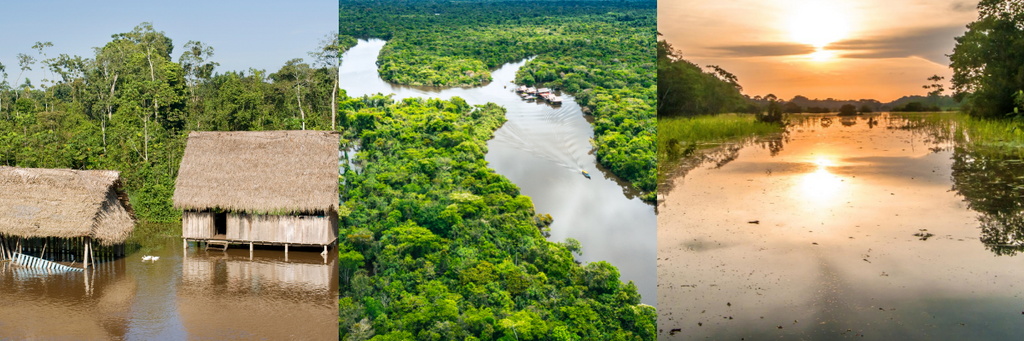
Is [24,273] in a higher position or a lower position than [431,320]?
lower

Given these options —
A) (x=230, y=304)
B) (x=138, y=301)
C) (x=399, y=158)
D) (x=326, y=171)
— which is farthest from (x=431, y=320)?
(x=326, y=171)

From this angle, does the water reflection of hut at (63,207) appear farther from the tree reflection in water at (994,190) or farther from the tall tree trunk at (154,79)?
the tree reflection in water at (994,190)

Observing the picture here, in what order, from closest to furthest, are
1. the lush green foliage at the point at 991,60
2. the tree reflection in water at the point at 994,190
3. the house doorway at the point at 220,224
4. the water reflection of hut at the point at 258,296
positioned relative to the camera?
the tree reflection in water at the point at 994,190 < the lush green foliage at the point at 991,60 < the water reflection of hut at the point at 258,296 < the house doorway at the point at 220,224

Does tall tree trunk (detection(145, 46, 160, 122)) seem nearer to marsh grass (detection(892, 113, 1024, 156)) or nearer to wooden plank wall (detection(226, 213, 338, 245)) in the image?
wooden plank wall (detection(226, 213, 338, 245))

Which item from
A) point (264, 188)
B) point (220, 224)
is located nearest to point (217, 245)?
point (220, 224)

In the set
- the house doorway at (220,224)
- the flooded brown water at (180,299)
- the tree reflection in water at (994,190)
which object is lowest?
the flooded brown water at (180,299)

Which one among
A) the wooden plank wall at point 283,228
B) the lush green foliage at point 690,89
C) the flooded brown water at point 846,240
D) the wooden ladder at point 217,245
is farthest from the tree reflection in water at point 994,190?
the wooden ladder at point 217,245

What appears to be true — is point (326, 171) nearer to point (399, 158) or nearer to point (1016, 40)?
point (399, 158)

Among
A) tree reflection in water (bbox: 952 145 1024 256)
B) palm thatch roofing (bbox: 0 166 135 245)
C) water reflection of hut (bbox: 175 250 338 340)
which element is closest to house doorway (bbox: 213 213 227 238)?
water reflection of hut (bbox: 175 250 338 340)
